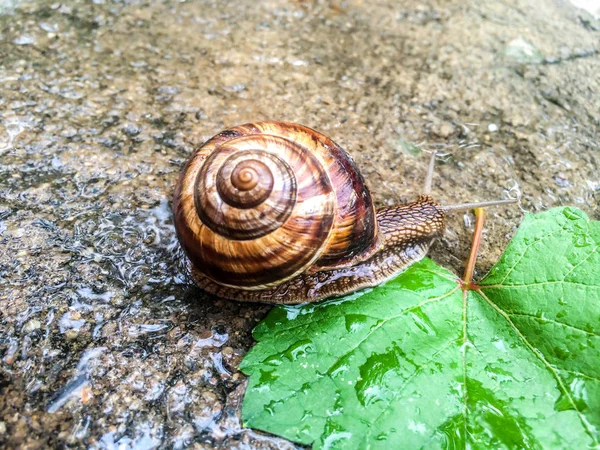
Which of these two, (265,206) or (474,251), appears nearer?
(265,206)

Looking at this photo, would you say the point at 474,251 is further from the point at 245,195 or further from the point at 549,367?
the point at 245,195

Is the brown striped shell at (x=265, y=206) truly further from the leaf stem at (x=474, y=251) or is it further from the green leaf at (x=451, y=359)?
the leaf stem at (x=474, y=251)

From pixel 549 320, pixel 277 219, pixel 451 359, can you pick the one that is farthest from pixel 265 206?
pixel 549 320

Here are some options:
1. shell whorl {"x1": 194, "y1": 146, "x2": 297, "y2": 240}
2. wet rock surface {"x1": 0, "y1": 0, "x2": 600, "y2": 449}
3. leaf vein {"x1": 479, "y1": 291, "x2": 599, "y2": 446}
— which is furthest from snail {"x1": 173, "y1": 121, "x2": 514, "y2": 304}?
leaf vein {"x1": 479, "y1": 291, "x2": 599, "y2": 446}

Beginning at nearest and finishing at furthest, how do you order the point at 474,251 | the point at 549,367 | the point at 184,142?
the point at 549,367
the point at 474,251
the point at 184,142

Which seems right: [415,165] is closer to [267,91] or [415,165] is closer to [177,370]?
[267,91]

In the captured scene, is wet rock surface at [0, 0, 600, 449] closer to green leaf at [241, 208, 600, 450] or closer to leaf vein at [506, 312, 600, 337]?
green leaf at [241, 208, 600, 450]

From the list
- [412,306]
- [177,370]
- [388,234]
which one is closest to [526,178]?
[388,234]
